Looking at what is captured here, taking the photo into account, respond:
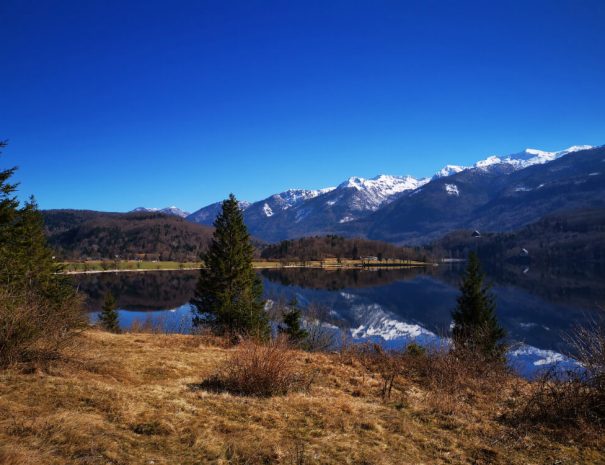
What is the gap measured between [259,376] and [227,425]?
2.31 meters

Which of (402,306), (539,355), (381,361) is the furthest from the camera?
(402,306)

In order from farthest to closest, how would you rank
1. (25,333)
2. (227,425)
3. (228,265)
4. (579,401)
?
1. (228,265)
2. (25,333)
3. (579,401)
4. (227,425)

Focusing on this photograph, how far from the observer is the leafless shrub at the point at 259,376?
1004 cm

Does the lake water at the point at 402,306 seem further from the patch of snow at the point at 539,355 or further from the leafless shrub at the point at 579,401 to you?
the leafless shrub at the point at 579,401

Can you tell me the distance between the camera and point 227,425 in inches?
306

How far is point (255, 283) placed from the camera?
39344 millimetres

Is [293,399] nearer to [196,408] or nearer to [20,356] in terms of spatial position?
[196,408]

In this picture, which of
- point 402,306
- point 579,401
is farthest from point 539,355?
point 579,401

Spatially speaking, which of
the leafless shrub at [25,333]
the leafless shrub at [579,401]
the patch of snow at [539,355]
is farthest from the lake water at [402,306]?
the leafless shrub at [579,401]

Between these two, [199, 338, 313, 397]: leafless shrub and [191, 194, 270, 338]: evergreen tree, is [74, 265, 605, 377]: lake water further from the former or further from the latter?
[199, 338, 313, 397]: leafless shrub

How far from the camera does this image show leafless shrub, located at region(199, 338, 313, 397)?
395 inches

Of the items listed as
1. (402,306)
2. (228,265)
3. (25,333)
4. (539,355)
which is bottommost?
(539,355)

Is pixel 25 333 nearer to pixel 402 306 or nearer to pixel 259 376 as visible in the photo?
pixel 259 376

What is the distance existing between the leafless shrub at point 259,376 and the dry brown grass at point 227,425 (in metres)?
0.39
